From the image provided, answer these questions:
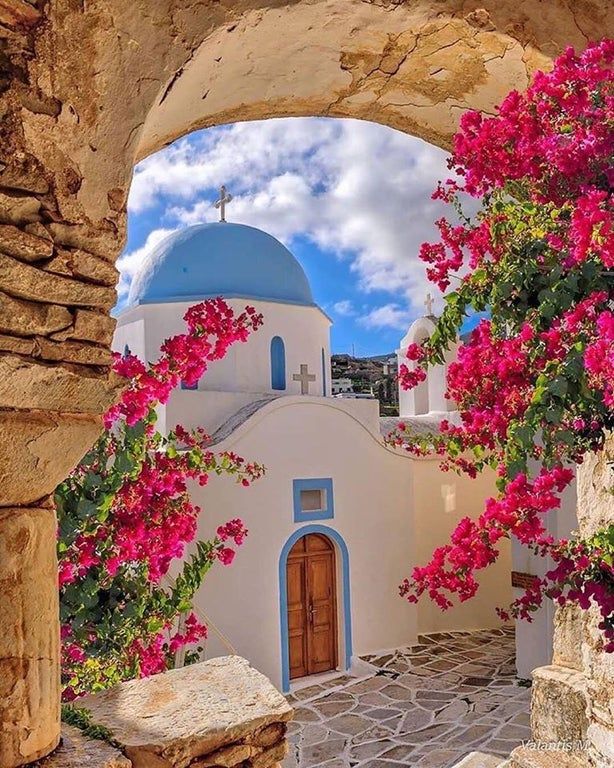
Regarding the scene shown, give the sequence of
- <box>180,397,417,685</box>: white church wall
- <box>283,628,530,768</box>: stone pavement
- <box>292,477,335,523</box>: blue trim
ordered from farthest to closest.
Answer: <box>292,477,335,523</box>: blue trim, <box>180,397,417,685</box>: white church wall, <box>283,628,530,768</box>: stone pavement

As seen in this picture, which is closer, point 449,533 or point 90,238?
point 90,238

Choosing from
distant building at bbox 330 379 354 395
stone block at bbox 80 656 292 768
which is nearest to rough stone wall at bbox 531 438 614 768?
stone block at bbox 80 656 292 768

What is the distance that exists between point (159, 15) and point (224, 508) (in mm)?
6724

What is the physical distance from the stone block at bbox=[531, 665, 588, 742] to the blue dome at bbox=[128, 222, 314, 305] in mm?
7902

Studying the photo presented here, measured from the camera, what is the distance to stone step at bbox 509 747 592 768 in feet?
7.67

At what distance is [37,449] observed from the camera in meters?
1.29

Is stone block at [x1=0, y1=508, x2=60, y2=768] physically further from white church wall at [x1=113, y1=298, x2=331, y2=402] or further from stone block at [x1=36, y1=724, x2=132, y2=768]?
white church wall at [x1=113, y1=298, x2=331, y2=402]

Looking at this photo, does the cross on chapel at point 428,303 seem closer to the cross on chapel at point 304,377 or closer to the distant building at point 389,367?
the cross on chapel at point 304,377

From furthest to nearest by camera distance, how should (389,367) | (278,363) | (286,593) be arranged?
(389,367), (278,363), (286,593)

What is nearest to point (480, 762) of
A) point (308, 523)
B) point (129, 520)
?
point (129, 520)

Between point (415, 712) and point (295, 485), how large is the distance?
2.86 meters

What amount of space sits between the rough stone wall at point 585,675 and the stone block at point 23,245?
5.05 feet

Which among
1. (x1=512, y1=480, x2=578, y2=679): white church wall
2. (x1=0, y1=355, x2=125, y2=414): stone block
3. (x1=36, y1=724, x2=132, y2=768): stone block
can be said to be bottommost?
(x1=512, y1=480, x2=578, y2=679): white church wall

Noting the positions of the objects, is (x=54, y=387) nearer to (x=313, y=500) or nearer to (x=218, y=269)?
(x=313, y=500)
